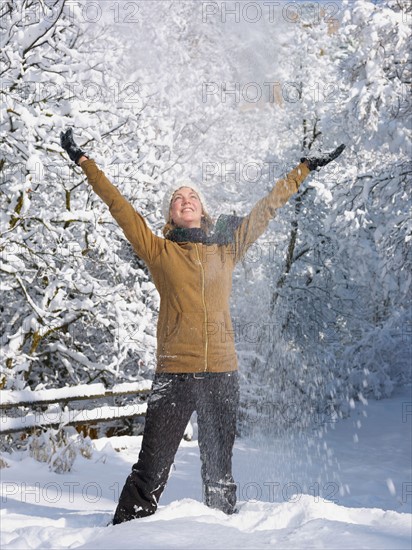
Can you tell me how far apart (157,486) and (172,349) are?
25.7 inches

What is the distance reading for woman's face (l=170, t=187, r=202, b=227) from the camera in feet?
11.0

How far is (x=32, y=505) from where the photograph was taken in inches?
174

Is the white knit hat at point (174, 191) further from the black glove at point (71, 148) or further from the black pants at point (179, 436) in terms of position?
the black pants at point (179, 436)

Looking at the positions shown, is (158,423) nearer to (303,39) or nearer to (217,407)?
(217,407)

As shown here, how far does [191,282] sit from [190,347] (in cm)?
32

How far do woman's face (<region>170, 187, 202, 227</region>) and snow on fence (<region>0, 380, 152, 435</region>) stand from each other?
3803 millimetres

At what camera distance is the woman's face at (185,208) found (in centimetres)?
335

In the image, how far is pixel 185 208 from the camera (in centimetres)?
334

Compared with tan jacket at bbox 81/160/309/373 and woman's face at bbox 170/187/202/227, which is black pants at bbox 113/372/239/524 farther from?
woman's face at bbox 170/187/202/227

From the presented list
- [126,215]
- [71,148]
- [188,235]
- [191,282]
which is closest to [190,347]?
[191,282]

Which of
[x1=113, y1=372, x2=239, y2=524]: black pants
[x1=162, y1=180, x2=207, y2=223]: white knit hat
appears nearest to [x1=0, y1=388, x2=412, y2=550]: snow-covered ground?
[x1=113, y1=372, x2=239, y2=524]: black pants

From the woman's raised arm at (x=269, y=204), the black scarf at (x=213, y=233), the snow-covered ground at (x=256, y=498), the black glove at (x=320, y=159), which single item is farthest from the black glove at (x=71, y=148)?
the snow-covered ground at (x=256, y=498)

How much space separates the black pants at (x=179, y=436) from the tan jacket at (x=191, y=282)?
79 mm

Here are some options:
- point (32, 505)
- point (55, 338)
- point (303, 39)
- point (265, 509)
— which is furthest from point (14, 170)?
point (303, 39)
